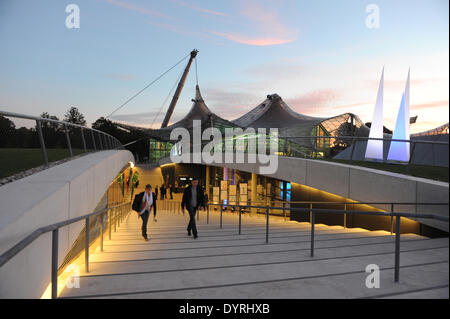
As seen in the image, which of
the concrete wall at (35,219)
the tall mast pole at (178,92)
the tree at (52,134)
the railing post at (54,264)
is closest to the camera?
the concrete wall at (35,219)

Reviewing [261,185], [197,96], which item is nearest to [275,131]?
[197,96]

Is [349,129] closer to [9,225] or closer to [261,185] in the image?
[261,185]

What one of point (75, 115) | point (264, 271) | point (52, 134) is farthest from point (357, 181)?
point (75, 115)

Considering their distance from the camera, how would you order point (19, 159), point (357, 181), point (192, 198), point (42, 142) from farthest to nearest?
point (357, 181)
point (192, 198)
point (42, 142)
point (19, 159)

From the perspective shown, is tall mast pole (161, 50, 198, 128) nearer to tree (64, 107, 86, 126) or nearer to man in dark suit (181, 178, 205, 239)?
tree (64, 107, 86, 126)

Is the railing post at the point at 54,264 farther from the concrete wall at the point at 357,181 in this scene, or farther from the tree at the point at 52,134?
the concrete wall at the point at 357,181

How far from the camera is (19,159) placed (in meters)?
4.75

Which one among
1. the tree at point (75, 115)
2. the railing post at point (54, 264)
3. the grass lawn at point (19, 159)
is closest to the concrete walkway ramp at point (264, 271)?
the railing post at point (54, 264)

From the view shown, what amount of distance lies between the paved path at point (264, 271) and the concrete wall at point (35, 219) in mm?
406

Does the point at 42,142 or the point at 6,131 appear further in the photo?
the point at 42,142

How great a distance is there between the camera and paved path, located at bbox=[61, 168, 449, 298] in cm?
279

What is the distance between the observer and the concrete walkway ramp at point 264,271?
9.16ft

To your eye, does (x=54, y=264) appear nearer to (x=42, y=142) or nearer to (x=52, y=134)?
(x=42, y=142)
